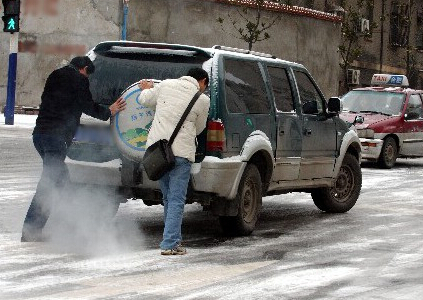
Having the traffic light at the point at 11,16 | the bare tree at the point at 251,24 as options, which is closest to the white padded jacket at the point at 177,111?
the traffic light at the point at 11,16

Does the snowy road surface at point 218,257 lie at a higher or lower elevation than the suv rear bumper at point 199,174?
lower

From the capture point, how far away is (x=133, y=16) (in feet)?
112

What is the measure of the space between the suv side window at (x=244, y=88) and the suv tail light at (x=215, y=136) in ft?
1.17

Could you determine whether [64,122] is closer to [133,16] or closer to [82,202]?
[82,202]

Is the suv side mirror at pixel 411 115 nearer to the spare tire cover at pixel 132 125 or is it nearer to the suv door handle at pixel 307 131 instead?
the suv door handle at pixel 307 131

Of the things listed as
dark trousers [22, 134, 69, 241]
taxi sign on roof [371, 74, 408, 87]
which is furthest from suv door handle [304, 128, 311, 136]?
taxi sign on roof [371, 74, 408, 87]

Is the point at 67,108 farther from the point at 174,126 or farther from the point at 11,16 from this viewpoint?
the point at 11,16

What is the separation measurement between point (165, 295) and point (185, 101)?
2.48m

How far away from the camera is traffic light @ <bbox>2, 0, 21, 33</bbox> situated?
2881 cm

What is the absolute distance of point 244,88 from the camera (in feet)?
37.1

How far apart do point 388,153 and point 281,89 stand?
37.1 ft

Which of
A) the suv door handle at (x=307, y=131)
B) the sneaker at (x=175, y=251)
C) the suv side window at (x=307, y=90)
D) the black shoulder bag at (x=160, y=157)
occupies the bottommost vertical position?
the sneaker at (x=175, y=251)

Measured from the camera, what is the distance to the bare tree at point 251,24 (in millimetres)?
36500

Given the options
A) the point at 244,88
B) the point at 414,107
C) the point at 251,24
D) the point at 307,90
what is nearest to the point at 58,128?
the point at 244,88
